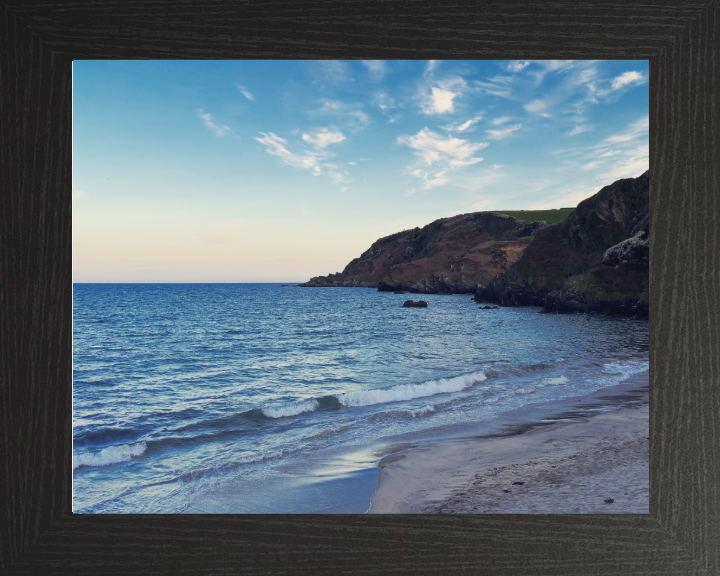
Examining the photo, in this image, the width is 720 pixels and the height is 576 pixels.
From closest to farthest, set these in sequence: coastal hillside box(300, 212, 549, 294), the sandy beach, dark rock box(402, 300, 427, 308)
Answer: the sandy beach → coastal hillside box(300, 212, 549, 294) → dark rock box(402, 300, 427, 308)

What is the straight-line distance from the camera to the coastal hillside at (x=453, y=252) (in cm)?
1505

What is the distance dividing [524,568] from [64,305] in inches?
57.1

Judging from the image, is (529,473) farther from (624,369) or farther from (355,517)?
(624,369)

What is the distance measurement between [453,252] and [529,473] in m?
17.3

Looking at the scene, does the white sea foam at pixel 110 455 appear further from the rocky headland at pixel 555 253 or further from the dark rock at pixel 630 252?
the dark rock at pixel 630 252

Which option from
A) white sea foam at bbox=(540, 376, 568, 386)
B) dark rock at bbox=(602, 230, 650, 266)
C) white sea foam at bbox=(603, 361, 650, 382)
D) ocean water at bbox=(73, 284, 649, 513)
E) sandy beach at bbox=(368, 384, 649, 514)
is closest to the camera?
sandy beach at bbox=(368, 384, 649, 514)

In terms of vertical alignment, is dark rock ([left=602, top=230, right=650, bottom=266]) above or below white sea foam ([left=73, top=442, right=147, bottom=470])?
above

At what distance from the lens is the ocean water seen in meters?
2.64

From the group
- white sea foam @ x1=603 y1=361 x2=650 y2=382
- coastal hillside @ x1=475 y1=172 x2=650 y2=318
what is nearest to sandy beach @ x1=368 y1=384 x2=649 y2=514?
white sea foam @ x1=603 y1=361 x2=650 y2=382

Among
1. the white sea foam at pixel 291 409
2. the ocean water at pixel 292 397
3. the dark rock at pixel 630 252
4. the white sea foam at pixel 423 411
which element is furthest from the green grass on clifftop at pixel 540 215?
the white sea foam at pixel 291 409

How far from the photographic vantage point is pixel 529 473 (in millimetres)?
2471

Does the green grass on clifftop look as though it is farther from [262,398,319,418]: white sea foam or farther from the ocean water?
[262,398,319,418]: white sea foam

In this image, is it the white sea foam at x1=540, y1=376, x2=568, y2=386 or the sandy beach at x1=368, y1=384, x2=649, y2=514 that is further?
the white sea foam at x1=540, y1=376, x2=568, y2=386

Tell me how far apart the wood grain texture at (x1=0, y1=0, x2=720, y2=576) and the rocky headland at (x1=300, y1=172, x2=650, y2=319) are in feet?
37.8
